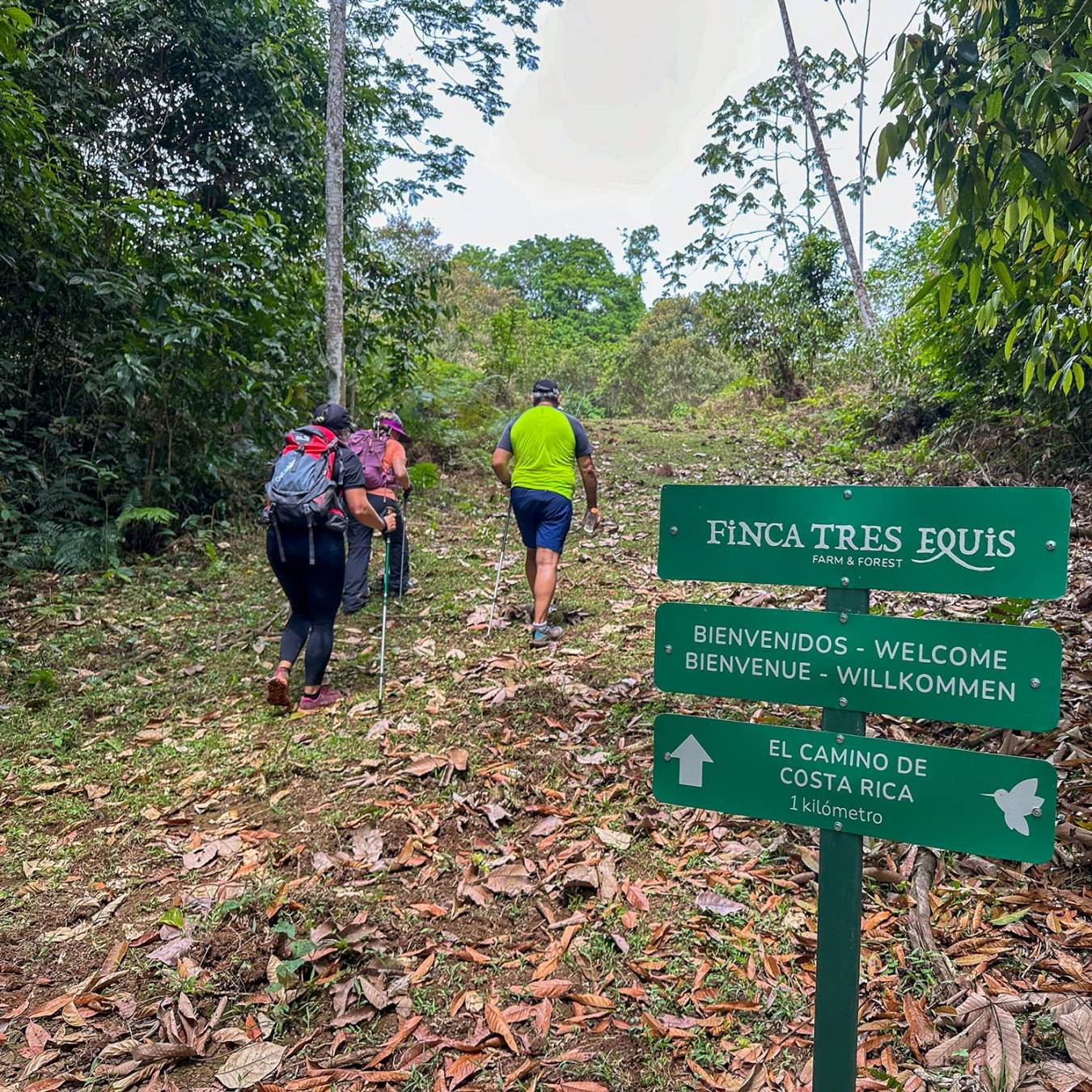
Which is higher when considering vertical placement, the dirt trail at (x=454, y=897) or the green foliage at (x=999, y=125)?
the green foliage at (x=999, y=125)

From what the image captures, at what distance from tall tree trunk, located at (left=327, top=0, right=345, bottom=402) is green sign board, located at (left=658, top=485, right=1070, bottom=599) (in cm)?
818

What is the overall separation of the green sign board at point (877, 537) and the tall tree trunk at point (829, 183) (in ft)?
46.3

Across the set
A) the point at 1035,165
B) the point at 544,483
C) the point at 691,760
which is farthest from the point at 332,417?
the point at 1035,165

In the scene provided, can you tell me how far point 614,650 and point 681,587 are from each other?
5.09 feet

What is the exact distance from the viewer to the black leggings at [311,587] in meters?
5.00

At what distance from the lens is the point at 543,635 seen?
5949mm

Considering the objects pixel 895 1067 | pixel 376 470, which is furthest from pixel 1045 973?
pixel 376 470

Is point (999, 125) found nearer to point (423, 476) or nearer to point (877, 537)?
point (877, 537)

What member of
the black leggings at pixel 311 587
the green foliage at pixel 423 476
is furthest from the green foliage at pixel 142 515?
the black leggings at pixel 311 587

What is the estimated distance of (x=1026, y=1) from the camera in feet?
8.86

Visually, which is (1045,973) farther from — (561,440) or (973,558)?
(561,440)

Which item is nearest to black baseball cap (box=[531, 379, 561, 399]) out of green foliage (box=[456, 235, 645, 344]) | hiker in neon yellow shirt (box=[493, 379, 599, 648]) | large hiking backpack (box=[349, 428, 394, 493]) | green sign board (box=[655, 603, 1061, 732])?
hiker in neon yellow shirt (box=[493, 379, 599, 648])

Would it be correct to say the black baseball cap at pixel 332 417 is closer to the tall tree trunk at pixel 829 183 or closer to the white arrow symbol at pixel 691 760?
the white arrow symbol at pixel 691 760

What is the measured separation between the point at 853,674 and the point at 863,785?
250 mm
